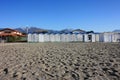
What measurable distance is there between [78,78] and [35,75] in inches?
60.3

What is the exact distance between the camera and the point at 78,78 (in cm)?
695

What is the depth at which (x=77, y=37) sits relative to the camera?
5166cm

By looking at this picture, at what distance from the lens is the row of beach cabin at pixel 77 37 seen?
48519 mm

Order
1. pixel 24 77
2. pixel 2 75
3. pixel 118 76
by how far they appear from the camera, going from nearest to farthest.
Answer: pixel 118 76 → pixel 24 77 → pixel 2 75

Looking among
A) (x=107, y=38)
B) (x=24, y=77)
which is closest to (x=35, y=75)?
(x=24, y=77)

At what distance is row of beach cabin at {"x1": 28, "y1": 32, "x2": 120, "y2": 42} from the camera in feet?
159

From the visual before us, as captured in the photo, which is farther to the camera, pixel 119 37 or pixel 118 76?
pixel 119 37

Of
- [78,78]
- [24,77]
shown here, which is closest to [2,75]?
[24,77]

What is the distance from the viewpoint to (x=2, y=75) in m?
7.95

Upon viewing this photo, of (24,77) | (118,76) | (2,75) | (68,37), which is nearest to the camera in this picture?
(118,76)

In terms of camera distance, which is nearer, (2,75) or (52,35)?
(2,75)

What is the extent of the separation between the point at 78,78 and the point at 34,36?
41477 mm

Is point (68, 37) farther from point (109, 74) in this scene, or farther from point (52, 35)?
point (109, 74)

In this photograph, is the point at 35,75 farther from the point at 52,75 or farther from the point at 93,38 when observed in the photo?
the point at 93,38
